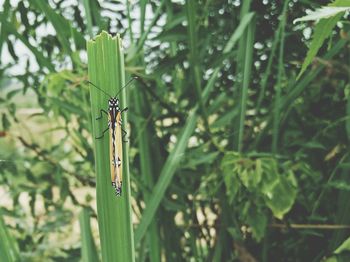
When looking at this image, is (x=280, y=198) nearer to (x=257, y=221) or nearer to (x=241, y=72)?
(x=257, y=221)

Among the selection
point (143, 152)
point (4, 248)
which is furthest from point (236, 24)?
point (4, 248)

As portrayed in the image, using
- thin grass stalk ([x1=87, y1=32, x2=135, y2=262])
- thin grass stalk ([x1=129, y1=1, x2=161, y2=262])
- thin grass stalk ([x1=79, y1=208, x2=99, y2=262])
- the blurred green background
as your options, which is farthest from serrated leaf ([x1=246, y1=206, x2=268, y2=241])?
thin grass stalk ([x1=87, y1=32, x2=135, y2=262])

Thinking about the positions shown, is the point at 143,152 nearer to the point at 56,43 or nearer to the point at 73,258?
the point at 73,258

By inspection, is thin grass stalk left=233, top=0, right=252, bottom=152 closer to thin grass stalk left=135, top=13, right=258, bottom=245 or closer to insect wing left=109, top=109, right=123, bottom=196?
thin grass stalk left=135, top=13, right=258, bottom=245

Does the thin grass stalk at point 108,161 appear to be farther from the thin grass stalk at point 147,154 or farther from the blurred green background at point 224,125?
the thin grass stalk at point 147,154

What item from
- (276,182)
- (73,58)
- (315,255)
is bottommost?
(315,255)
